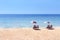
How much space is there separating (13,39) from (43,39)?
1.79 meters

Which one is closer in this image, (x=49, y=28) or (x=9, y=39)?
(x=9, y=39)

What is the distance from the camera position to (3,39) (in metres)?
9.26

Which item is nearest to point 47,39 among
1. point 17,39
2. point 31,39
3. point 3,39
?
point 31,39

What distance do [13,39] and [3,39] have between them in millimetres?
597

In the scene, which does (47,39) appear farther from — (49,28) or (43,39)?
(49,28)

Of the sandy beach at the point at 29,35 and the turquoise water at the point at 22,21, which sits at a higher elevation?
the sandy beach at the point at 29,35

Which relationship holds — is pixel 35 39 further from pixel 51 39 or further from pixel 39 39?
pixel 51 39

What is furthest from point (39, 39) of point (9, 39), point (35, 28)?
point (35, 28)

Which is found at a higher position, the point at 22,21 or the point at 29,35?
the point at 29,35

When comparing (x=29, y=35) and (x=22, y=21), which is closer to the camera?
(x=29, y=35)

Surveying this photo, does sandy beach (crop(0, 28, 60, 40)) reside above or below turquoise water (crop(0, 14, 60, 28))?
above

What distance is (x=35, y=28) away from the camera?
14.1 meters

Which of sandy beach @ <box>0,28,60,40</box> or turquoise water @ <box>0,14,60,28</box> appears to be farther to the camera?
turquoise water @ <box>0,14,60,28</box>

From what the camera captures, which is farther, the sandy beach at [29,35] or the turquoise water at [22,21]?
the turquoise water at [22,21]
